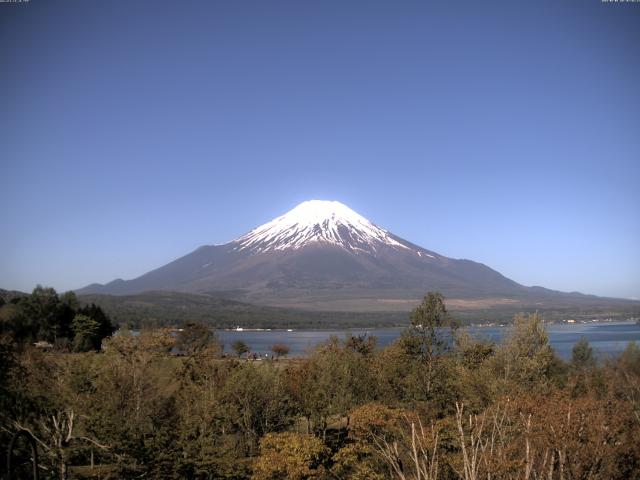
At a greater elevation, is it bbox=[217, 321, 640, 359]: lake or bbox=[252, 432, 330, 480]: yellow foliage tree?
bbox=[252, 432, 330, 480]: yellow foliage tree

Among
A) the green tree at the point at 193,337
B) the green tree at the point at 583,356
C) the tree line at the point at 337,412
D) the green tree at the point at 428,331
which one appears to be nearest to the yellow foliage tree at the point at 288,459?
the tree line at the point at 337,412

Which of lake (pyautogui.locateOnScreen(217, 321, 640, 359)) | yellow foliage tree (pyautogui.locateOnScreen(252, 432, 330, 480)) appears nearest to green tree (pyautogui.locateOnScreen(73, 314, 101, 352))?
lake (pyautogui.locateOnScreen(217, 321, 640, 359))

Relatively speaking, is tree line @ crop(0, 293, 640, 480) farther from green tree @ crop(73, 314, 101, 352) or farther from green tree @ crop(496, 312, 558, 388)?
green tree @ crop(73, 314, 101, 352)

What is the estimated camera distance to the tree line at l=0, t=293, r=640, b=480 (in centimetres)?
1477

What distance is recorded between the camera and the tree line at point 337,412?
14773 millimetres

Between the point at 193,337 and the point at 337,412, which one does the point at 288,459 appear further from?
the point at 193,337

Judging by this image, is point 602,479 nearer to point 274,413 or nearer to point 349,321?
point 274,413

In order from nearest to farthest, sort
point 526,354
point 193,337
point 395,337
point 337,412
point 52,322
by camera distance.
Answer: point 337,412 < point 526,354 < point 52,322 < point 193,337 < point 395,337

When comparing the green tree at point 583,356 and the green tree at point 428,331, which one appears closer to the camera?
the green tree at point 428,331

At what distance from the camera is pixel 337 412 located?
88.3ft

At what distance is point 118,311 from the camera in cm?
14138

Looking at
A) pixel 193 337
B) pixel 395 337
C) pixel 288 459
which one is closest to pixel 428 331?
pixel 288 459

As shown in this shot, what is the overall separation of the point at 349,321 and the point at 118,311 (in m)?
66.5

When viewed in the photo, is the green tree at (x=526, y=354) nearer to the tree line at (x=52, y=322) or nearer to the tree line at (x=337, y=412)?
the tree line at (x=337, y=412)
